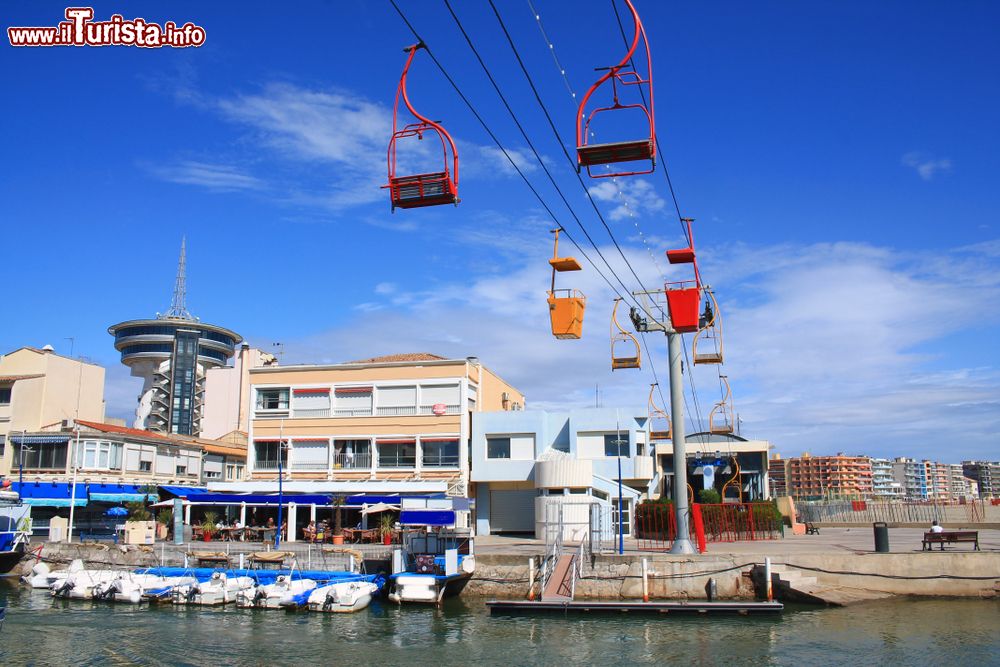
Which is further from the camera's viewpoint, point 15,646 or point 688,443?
point 688,443

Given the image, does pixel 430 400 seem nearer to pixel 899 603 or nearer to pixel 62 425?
pixel 62 425

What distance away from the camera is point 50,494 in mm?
46531

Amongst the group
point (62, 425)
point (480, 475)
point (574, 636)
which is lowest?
point (574, 636)

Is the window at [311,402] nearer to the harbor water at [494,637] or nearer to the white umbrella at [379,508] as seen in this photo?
the white umbrella at [379,508]

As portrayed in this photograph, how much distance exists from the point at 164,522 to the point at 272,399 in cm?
1010

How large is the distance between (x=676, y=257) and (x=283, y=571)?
62.1 ft

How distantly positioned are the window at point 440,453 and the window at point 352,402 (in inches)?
169

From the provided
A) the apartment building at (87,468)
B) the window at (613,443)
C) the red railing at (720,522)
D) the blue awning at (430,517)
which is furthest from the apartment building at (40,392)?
the red railing at (720,522)

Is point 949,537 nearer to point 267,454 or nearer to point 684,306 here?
point 684,306

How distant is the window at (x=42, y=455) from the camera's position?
5000cm

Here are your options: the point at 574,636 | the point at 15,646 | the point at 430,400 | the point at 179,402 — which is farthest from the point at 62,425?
the point at 179,402

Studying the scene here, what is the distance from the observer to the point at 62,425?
5178cm

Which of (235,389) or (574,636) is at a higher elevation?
(235,389)

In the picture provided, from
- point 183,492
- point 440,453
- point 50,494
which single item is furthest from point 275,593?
point 50,494
